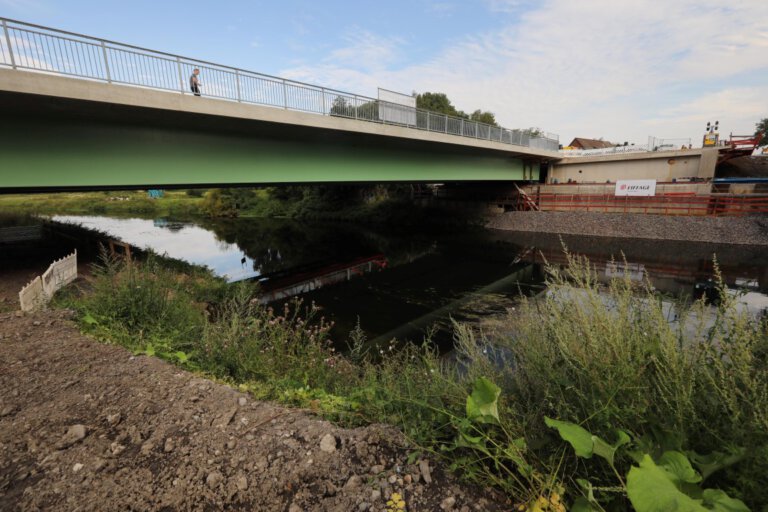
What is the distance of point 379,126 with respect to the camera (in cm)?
1477

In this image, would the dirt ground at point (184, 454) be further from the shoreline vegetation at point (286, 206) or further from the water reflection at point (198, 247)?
the shoreline vegetation at point (286, 206)

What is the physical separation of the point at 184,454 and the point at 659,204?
91.8ft

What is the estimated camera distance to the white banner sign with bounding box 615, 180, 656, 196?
23.5 metres

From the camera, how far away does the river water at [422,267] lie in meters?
10.9

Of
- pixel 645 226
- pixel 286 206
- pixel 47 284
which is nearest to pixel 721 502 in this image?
pixel 47 284

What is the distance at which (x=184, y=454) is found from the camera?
9.48 feet

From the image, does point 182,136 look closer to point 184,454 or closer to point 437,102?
point 184,454

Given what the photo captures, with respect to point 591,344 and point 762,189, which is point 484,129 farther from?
point 591,344

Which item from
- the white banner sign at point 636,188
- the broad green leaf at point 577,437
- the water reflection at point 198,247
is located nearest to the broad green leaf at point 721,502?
the broad green leaf at point 577,437

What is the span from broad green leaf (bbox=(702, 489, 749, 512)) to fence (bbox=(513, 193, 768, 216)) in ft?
84.9

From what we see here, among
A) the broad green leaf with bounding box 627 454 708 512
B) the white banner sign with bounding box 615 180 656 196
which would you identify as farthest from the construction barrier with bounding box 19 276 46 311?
the white banner sign with bounding box 615 180 656 196

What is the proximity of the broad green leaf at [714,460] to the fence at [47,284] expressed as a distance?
8.94 m

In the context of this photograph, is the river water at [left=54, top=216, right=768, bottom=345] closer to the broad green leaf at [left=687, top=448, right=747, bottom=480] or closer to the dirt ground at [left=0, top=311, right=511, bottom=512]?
the broad green leaf at [left=687, top=448, right=747, bottom=480]

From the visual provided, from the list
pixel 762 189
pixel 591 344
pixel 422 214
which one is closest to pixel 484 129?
pixel 422 214
